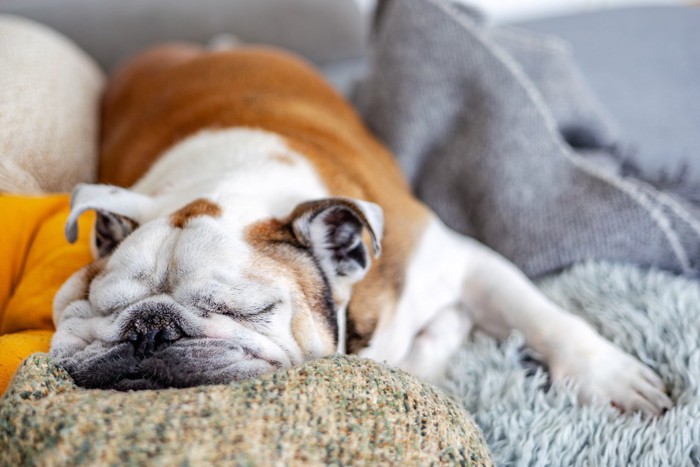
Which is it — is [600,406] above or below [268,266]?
below

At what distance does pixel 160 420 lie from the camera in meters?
0.70

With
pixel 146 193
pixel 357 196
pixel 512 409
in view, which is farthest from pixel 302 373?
pixel 146 193

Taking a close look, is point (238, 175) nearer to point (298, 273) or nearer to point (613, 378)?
point (298, 273)

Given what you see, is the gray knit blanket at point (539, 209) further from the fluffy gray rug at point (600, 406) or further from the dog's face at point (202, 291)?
the dog's face at point (202, 291)

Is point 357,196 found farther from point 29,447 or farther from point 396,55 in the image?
point 29,447

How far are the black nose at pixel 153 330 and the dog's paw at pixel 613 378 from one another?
2.36 feet

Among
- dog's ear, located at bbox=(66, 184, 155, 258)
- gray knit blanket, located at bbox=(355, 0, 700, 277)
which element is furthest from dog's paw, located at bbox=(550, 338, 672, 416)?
dog's ear, located at bbox=(66, 184, 155, 258)

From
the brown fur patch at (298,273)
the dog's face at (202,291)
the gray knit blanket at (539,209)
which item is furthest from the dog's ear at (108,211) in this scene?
the gray knit blanket at (539,209)

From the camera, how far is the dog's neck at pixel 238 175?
115 cm

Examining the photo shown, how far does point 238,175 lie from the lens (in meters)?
1.22

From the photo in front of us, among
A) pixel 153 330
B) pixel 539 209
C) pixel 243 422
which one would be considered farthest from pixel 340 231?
pixel 539 209

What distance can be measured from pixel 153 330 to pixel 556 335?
0.78 meters

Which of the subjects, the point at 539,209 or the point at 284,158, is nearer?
the point at 284,158

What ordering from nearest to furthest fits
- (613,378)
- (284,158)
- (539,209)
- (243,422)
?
(243,422), (613,378), (284,158), (539,209)
